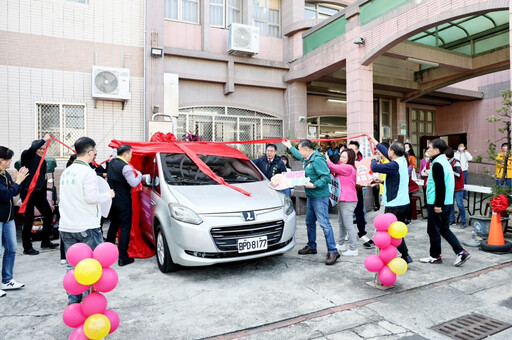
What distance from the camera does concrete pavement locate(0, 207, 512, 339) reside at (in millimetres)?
3301

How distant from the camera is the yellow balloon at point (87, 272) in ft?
8.98

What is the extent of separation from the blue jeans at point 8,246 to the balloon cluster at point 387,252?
4196 mm

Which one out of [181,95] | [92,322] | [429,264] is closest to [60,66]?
[181,95]

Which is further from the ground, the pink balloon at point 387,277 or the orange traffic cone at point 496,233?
the orange traffic cone at point 496,233

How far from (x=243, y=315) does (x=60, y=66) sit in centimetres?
1009

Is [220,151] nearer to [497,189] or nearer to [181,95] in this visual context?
[497,189]

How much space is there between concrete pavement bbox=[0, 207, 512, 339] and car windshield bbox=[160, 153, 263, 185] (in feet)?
4.10

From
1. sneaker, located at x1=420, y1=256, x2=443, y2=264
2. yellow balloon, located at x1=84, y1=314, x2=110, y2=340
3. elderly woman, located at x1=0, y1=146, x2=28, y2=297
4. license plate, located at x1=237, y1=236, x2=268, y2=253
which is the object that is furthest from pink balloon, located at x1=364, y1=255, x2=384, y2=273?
elderly woman, located at x1=0, y1=146, x2=28, y2=297

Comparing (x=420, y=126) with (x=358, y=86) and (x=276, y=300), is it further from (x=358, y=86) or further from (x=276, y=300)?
(x=276, y=300)

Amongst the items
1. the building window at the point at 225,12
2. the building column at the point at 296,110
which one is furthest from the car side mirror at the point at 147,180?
the building window at the point at 225,12

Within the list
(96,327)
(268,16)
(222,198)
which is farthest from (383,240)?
(268,16)

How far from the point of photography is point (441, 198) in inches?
192

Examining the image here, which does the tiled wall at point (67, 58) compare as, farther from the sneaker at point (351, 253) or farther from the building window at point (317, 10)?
Result: the sneaker at point (351, 253)

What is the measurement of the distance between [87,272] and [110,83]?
30.9 ft
